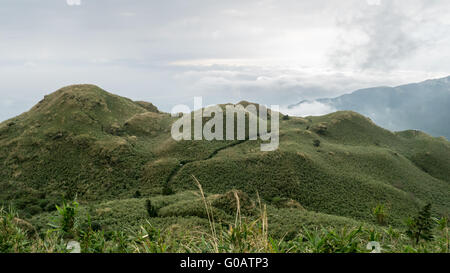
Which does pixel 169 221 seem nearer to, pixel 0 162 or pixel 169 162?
pixel 169 162

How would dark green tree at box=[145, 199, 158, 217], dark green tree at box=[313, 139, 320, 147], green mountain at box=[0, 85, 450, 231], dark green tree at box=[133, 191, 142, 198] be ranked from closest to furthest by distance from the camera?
dark green tree at box=[145, 199, 158, 217]
green mountain at box=[0, 85, 450, 231]
dark green tree at box=[133, 191, 142, 198]
dark green tree at box=[313, 139, 320, 147]

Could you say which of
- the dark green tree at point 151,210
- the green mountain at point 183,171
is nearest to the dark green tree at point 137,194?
the green mountain at point 183,171

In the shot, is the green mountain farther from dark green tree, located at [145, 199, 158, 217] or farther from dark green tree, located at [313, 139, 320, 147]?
dark green tree, located at [145, 199, 158, 217]

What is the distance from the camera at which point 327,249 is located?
4.25m

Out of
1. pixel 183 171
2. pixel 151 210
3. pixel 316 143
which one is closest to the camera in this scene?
pixel 151 210

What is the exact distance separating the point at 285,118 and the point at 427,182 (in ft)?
178

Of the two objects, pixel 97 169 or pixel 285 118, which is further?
pixel 285 118

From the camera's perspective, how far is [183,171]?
53.7 metres

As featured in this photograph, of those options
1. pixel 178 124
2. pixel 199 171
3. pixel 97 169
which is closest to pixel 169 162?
pixel 199 171

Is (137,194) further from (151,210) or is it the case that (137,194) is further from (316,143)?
(316,143)

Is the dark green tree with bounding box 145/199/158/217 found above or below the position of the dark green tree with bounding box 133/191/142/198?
above

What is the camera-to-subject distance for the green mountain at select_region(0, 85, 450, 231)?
39.8 metres

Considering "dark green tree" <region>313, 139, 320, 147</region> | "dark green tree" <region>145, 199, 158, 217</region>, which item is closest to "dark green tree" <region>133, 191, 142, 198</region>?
"dark green tree" <region>145, 199, 158, 217</region>

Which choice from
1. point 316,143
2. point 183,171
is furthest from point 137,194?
point 316,143
